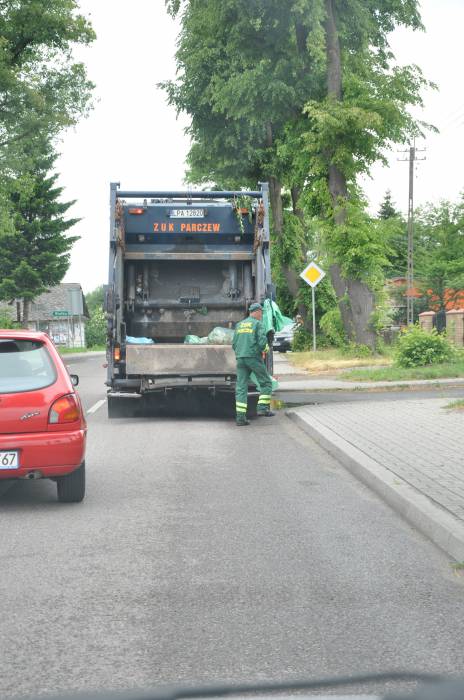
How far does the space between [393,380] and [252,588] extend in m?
15.4

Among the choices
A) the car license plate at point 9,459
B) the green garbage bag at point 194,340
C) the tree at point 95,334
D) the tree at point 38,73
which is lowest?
the tree at point 95,334

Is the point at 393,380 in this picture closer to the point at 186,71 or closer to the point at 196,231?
the point at 196,231

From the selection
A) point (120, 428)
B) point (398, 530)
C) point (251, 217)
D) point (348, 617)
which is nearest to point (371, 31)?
point (251, 217)

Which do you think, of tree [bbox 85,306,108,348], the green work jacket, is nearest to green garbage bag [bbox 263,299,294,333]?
the green work jacket

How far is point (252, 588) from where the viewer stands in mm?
5348

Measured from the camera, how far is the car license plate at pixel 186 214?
52.8ft

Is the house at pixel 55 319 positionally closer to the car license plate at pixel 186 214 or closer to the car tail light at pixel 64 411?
the car license plate at pixel 186 214

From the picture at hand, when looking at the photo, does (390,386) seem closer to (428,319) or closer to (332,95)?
(332,95)

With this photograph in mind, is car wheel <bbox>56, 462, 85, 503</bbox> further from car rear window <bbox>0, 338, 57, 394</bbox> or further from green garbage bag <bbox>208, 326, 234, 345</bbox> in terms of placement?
green garbage bag <bbox>208, 326, 234, 345</bbox>

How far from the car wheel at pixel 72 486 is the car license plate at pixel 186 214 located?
8.62m

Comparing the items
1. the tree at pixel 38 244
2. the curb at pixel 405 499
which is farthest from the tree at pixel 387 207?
the curb at pixel 405 499

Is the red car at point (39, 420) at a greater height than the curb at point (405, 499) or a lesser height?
greater

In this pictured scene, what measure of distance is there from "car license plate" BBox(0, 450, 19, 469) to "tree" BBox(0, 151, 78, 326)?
57993 mm

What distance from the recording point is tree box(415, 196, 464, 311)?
60969 millimetres
